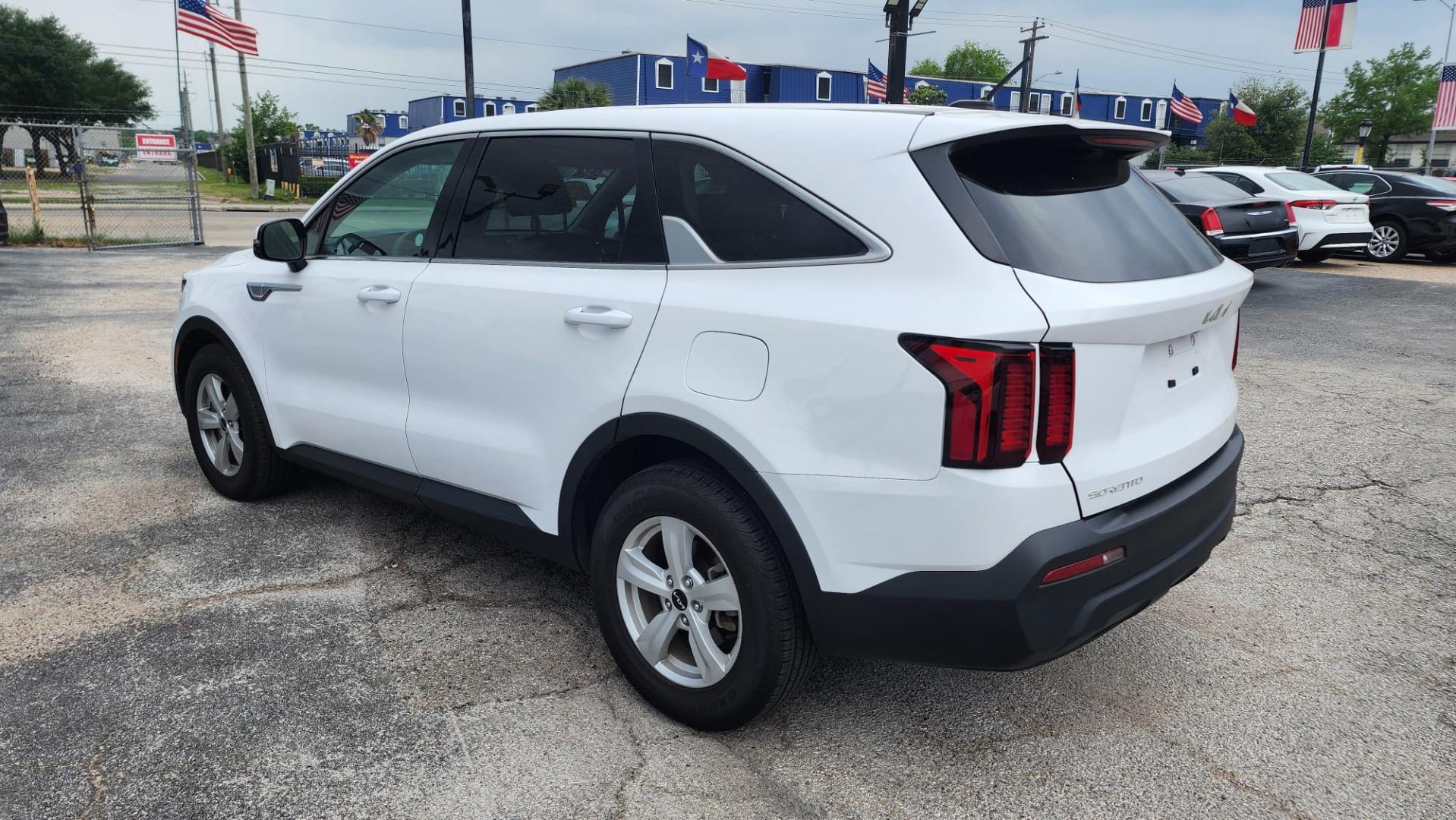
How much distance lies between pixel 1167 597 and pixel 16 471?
5.38 meters

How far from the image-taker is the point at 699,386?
2645 millimetres

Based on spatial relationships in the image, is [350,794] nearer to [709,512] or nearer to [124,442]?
[709,512]

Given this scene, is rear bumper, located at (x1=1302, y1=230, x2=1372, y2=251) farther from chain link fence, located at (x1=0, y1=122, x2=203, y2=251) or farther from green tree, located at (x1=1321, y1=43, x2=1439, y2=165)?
green tree, located at (x1=1321, y1=43, x2=1439, y2=165)

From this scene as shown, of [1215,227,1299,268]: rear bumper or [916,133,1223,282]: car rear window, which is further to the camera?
[1215,227,1299,268]: rear bumper

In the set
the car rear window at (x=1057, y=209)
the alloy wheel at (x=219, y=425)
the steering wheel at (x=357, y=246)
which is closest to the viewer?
the car rear window at (x=1057, y=209)

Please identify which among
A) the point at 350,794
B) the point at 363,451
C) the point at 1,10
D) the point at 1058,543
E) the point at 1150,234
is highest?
the point at 1,10

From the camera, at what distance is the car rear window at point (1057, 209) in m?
2.41

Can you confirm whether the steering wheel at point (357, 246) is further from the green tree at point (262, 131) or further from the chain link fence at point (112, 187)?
the green tree at point (262, 131)

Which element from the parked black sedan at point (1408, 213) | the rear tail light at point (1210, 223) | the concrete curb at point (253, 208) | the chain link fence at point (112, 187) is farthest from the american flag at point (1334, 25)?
the concrete curb at point (253, 208)

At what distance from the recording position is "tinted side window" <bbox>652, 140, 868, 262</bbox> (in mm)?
2580

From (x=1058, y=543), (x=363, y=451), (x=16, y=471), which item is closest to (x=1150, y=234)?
(x=1058, y=543)

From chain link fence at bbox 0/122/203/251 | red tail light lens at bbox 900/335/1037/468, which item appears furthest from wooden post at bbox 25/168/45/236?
red tail light lens at bbox 900/335/1037/468

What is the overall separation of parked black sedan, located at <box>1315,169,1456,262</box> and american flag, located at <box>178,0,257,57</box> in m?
24.2

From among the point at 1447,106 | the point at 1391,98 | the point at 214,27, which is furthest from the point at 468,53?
the point at 1391,98
